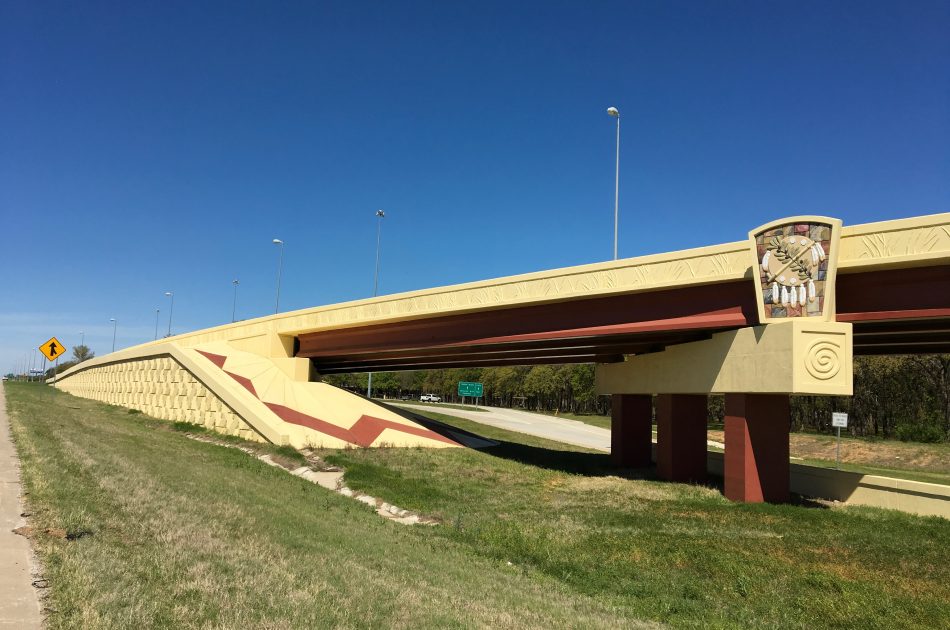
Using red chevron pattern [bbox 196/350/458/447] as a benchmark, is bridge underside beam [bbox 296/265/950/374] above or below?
above

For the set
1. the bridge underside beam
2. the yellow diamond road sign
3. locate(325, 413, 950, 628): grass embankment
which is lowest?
locate(325, 413, 950, 628): grass embankment

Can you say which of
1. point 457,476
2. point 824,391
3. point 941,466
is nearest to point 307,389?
point 457,476

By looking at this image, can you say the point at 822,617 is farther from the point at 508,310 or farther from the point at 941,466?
the point at 941,466

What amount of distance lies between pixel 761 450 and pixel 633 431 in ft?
33.1

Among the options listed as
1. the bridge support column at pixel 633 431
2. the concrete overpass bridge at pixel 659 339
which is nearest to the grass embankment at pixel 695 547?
the concrete overpass bridge at pixel 659 339

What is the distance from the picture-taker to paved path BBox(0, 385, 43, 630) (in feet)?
17.0

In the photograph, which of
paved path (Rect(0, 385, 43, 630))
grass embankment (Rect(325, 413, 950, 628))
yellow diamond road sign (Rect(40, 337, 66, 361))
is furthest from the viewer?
yellow diamond road sign (Rect(40, 337, 66, 361))

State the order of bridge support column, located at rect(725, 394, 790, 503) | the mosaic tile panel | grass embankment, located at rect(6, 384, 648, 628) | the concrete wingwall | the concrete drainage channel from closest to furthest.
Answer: grass embankment, located at rect(6, 384, 648, 628), the concrete drainage channel, the mosaic tile panel, bridge support column, located at rect(725, 394, 790, 503), the concrete wingwall

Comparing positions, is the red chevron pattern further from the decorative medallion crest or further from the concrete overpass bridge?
the decorative medallion crest

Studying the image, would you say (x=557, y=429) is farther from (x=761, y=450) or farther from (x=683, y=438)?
(x=761, y=450)

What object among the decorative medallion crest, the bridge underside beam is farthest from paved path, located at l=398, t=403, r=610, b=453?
the decorative medallion crest

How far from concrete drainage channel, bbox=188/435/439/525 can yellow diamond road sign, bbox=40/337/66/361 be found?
43.8 ft

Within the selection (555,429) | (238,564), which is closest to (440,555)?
(238,564)

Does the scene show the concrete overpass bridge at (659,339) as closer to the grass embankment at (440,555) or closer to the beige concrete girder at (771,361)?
the beige concrete girder at (771,361)
